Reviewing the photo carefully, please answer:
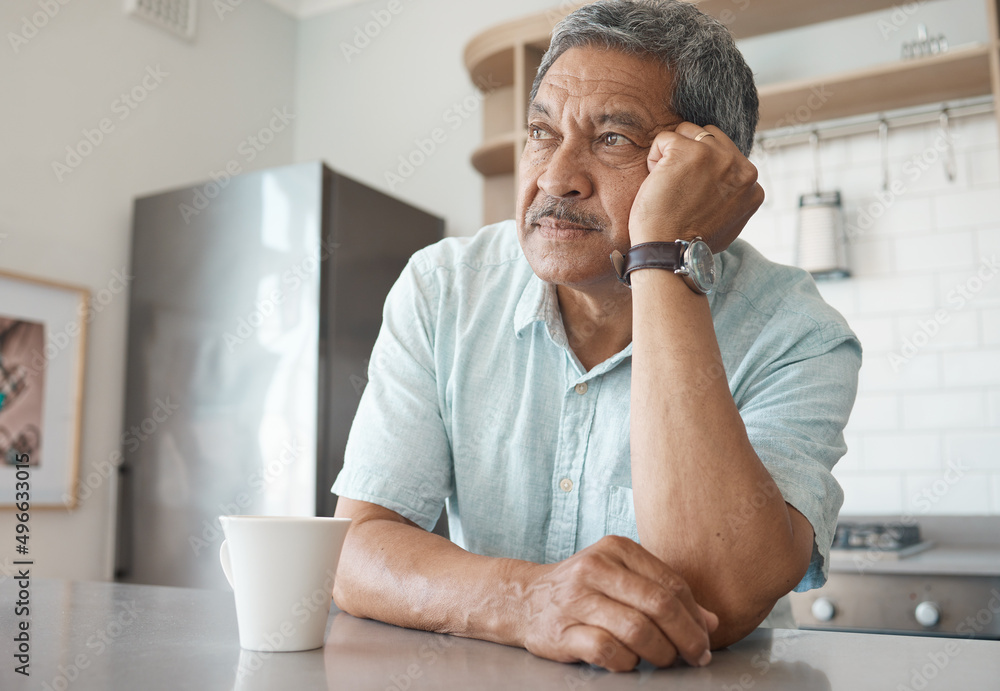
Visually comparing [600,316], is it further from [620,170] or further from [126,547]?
[126,547]

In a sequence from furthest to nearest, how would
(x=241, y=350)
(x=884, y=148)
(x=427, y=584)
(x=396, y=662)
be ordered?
(x=241, y=350)
(x=884, y=148)
(x=427, y=584)
(x=396, y=662)

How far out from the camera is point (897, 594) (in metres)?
1.93

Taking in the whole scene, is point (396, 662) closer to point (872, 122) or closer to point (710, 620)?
point (710, 620)

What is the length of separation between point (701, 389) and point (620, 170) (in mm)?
352

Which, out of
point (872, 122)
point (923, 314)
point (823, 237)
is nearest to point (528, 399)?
point (823, 237)

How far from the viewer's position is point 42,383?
2.46 meters

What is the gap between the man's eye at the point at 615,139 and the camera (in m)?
1.08

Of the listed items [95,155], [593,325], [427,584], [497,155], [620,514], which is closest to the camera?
[427,584]

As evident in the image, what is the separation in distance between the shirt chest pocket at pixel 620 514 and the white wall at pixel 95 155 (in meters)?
1.94

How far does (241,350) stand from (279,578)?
2.04 metres

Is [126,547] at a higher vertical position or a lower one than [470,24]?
lower

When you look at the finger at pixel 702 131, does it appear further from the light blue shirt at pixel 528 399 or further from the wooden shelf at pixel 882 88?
the wooden shelf at pixel 882 88

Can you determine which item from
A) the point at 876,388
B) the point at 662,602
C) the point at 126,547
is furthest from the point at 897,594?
the point at 126,547

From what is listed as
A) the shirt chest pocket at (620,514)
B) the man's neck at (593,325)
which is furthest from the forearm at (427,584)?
the man's neck at (593,325)
